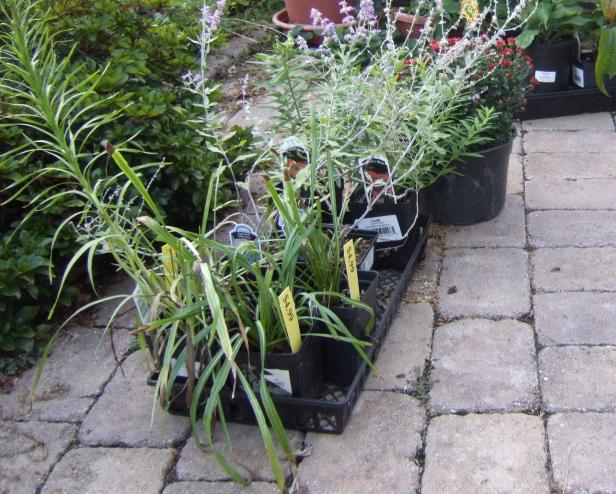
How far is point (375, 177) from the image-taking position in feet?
9.15

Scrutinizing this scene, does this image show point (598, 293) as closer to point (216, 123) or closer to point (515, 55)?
point (515, 55)

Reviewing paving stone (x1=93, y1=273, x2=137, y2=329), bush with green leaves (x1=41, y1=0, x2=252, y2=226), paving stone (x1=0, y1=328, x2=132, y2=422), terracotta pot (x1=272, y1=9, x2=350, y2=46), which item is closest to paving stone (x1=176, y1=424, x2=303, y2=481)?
paving stone (x1=0, y1=328, x2=132, y2=422)

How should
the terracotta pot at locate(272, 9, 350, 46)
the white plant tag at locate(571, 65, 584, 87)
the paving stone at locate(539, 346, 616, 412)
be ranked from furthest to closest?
the terracotta pot at locate(272, 9, 350, 46)
the white plant tag at locate(571, 65, 584, 87)
the paving stone at locate(539, 346, 616, 412)

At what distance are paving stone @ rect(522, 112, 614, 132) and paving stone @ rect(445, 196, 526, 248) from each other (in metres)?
0.99

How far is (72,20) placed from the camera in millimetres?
3176

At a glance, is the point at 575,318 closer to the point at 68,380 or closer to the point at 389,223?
the point at 389,223

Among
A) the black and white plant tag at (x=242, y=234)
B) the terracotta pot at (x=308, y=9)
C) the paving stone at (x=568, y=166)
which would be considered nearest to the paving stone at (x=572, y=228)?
the paving stone at (x=568, y=166)

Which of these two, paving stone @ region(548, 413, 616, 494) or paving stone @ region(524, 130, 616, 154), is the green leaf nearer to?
paving stone @ region(524, 130, 616, 154)

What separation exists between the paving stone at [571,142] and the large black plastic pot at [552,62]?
36cm

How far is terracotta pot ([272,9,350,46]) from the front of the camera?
5191 mm

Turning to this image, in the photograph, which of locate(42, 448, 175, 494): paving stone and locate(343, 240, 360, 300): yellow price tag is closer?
locate(42, 448, 175, 494): paving stone

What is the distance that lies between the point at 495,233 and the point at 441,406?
1.11m

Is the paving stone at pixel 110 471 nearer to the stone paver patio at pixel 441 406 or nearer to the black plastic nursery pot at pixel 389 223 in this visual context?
the stone paver patio at pixel 441 406

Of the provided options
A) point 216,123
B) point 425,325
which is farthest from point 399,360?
point 216,123
